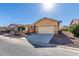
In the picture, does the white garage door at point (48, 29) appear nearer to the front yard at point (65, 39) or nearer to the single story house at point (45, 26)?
the single story house at point (45, 26)

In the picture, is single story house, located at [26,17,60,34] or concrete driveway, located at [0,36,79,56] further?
single story house, located at [26,17,60,34]

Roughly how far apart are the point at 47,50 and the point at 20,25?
1118 millimetres

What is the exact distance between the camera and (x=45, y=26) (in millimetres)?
7801

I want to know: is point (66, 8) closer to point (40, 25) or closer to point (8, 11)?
point (40, 25)

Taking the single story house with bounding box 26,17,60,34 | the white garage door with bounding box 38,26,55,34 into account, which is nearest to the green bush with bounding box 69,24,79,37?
the single story house with bounding box 26,17,60,34

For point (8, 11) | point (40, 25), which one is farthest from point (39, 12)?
point (8, 11)

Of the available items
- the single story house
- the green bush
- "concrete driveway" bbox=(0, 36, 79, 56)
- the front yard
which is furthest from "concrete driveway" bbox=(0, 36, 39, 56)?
the green bush

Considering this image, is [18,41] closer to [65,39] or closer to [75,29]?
[65,39]

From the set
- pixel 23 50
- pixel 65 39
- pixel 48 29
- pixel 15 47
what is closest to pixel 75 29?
pixel 65 39

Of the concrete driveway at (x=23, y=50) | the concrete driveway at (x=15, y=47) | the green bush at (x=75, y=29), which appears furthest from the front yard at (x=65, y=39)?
the concrete driveway at (x=15, y=47)

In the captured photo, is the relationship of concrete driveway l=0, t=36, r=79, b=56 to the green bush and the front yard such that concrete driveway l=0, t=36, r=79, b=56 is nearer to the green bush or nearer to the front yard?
the front yard

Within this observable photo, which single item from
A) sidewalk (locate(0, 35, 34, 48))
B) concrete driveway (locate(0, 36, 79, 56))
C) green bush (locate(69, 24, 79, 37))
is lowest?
concrete driveway (locate(0, 36, 79, 56))

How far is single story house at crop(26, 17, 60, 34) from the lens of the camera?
769cm

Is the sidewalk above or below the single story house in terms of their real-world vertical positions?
below
